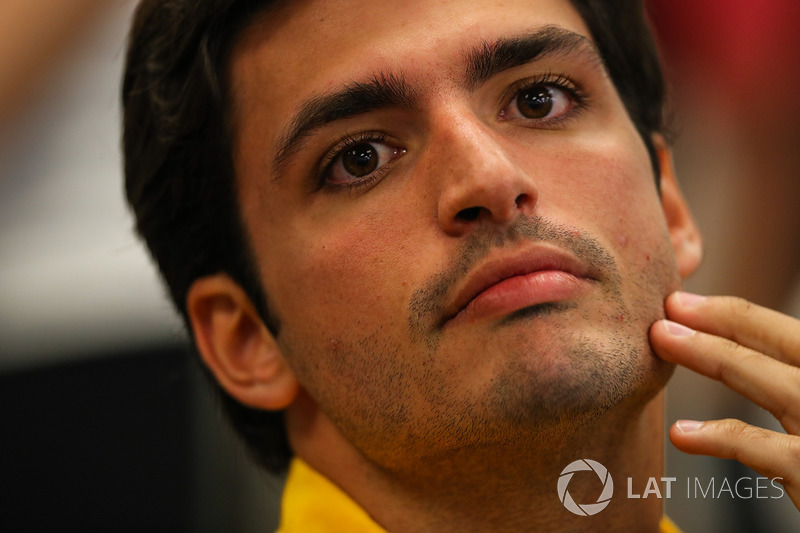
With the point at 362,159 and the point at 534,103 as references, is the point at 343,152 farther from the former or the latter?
the point at 534,103

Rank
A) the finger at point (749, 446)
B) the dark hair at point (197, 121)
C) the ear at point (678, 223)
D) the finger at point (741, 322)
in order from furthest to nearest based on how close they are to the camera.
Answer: the ear at point (678, 223) → the dark hair at point (197, 121) → the finger at point (741, 322) → the finger at point (749, 446)

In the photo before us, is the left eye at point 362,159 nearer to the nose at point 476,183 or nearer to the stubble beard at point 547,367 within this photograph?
the nose at point 476,183

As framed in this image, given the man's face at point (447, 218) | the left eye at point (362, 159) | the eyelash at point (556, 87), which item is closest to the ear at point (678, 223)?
the man's face at point (447, 218)

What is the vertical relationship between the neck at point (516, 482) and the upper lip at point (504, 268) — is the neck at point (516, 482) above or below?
below

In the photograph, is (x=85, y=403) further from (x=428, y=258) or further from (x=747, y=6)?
(x=747, y=6)

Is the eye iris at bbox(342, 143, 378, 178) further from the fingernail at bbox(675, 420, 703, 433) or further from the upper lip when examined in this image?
the fingernail at bbox(675, 420, 703, 433)

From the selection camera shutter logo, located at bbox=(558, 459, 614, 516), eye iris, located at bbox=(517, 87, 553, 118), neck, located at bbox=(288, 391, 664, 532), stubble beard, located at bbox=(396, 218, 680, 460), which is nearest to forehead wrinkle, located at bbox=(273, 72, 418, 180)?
eye iris, located at bbox=(517, 87, 553, 118)

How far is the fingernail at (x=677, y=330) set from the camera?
162 centimetres

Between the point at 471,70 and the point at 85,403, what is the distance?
2.33 m

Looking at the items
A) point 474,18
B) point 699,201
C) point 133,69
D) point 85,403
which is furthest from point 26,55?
point 699,201

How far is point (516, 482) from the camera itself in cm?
163

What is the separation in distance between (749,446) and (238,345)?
1.15 m

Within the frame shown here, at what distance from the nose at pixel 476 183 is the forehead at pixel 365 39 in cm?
15

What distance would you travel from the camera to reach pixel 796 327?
1.65 meters
